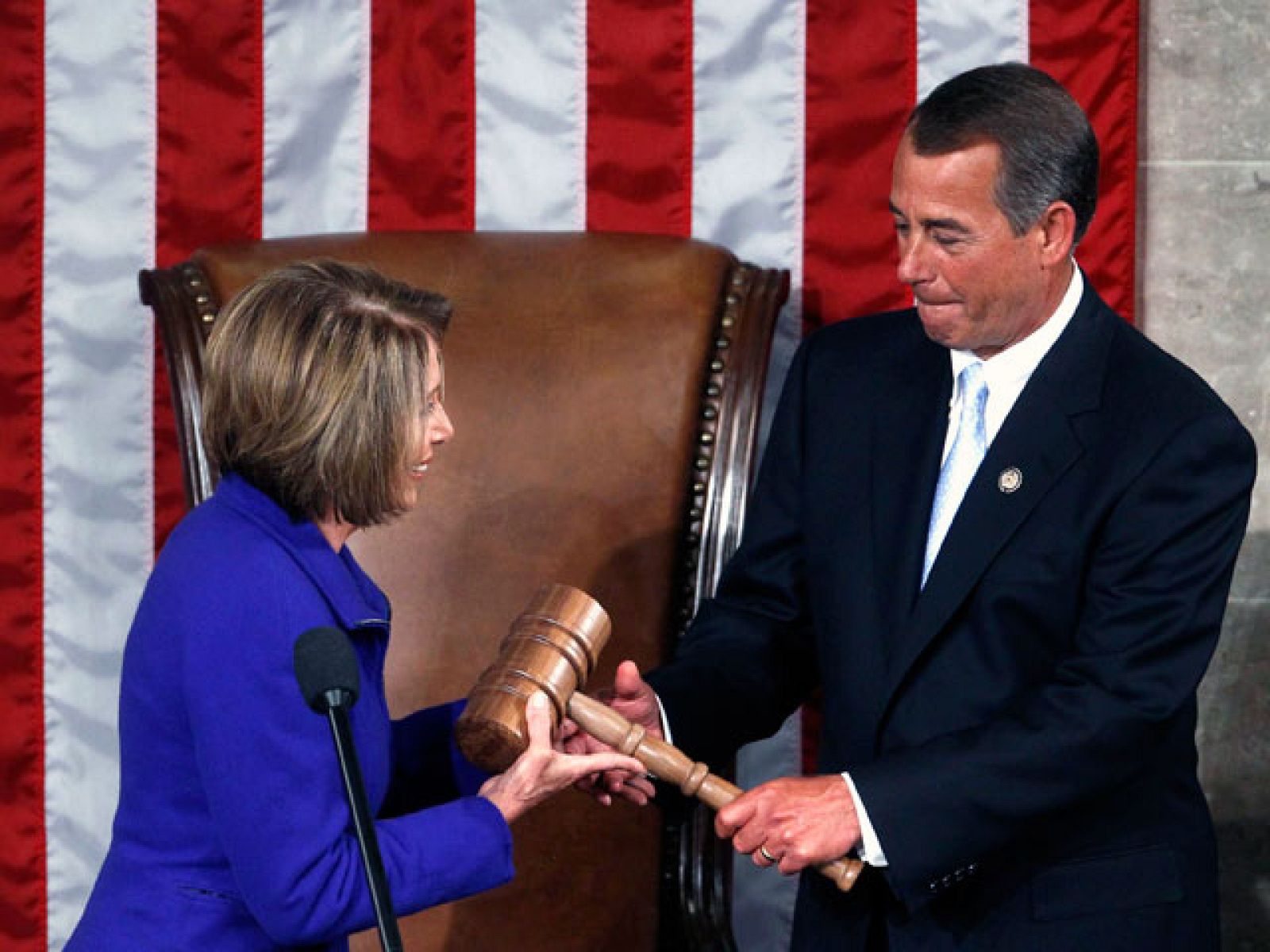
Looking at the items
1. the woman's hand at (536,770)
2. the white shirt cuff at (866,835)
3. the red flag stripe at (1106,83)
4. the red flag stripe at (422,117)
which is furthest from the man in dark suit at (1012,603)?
the red flag stripe at (422,117)

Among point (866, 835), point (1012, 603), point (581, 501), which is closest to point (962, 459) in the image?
point (1012, 603)

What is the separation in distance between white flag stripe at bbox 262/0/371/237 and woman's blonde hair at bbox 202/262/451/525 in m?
1.26

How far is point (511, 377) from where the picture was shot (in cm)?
297

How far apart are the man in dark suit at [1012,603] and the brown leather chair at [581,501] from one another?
0.52 m

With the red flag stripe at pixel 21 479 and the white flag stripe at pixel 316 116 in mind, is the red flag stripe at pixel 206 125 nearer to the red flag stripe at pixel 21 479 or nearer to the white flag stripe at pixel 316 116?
the white flag stripe at pixel 316 116

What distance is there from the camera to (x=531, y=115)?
323 cm

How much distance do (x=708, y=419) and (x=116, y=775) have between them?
4.22 ft

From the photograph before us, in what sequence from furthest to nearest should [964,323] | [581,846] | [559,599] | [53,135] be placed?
1. [53,135]
2. [581,846]
3. [964,323]
4. [559,599]

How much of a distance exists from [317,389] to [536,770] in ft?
1.57

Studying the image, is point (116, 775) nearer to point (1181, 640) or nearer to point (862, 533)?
point (862, 533)

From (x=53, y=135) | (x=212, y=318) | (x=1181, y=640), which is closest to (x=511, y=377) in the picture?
(x=212, y=318)

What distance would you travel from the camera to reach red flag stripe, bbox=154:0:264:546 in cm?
323

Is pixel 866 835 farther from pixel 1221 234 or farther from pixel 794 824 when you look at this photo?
pixel 1221 234

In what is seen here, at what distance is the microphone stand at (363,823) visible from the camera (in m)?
1.54
